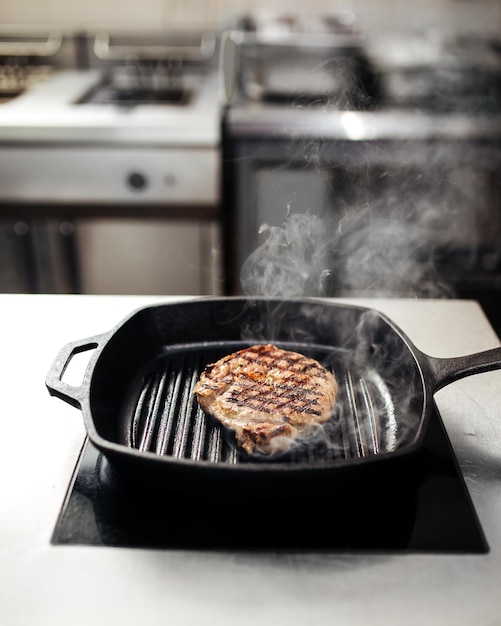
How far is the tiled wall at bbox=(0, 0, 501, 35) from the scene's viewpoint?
3709 millimetres

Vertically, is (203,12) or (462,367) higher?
(203,12)

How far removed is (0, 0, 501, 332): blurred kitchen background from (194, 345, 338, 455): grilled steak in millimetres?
1295

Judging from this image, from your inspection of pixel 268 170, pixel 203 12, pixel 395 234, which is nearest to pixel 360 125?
pixel 268 170

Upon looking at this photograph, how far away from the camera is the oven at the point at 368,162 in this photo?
2.96 meters

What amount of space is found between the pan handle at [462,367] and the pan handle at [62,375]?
65 centimetres

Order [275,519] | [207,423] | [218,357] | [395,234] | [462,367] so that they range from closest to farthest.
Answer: [275,519] < [462,367] < [207,423] < [218,357] < [395,234]

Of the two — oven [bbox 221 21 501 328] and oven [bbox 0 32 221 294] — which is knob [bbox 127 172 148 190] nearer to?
oven [bbox 0 32 221 294]

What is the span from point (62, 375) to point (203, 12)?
3.06 meters

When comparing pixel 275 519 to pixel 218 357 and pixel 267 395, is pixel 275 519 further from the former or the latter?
pixel 218 357

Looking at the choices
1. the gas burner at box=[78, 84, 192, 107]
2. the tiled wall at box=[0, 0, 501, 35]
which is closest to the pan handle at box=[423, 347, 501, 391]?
the gas burner at box=[78, 84, 192, 107]

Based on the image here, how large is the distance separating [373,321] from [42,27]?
10.2 feet

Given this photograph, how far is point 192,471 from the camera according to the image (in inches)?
40.8

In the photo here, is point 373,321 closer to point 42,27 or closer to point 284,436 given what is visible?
point 284,436

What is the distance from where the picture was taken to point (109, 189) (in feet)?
10.1
